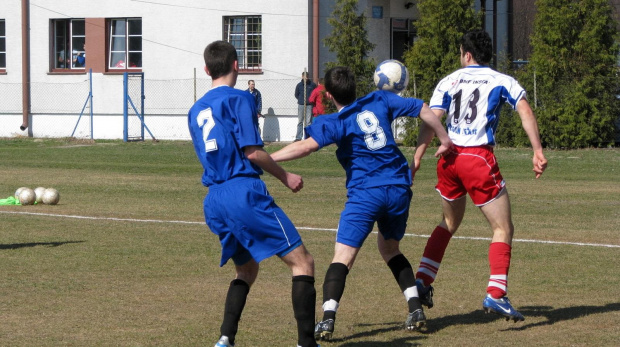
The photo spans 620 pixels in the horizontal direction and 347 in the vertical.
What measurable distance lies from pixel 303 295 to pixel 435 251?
70.7 inches

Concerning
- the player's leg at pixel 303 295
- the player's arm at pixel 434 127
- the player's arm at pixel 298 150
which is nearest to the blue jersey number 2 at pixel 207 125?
the player's arm at pixel 298 150

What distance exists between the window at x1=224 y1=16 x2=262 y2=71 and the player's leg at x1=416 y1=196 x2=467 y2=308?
992 inches

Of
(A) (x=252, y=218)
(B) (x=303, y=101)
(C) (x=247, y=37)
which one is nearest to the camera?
(A) (x=252, y=218)

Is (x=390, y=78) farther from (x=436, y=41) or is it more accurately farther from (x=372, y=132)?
(x=436, y=41)

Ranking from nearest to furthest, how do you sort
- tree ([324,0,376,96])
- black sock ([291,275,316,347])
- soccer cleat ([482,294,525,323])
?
black sock ([291,275,316,347]) < soccer cleat ([482,294,525,323]) < tree ([324,0,376,96])

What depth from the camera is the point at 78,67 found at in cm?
3491

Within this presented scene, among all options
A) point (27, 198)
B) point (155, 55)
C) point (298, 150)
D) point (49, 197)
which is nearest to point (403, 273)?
point (298, 150)

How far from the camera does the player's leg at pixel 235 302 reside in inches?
233

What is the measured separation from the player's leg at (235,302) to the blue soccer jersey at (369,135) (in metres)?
0.90

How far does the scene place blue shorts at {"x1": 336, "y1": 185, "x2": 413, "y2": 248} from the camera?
20.8 ft

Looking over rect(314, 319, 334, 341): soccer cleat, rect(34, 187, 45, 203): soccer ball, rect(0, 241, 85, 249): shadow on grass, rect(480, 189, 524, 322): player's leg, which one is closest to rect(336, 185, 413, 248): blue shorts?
rect(314, 319, 334, 341): soccer cleat

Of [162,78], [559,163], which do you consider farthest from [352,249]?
[162,78]

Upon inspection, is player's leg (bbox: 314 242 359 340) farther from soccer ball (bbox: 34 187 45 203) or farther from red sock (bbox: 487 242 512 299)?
soccer ball (bbox: 34 187 45 203)

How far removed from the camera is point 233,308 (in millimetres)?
5961
